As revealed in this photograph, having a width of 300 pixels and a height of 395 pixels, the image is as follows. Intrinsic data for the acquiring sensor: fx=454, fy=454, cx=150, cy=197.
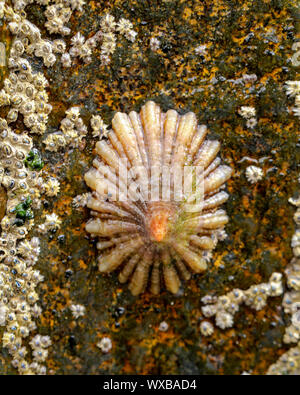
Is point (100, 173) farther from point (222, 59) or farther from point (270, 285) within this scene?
point (270, 285)

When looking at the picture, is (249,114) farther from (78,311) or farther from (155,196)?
(78,311)

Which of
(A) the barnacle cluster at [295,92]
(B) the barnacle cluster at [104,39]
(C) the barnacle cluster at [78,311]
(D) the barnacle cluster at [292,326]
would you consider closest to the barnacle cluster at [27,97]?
(B) the barnacle cluster at [104,39]

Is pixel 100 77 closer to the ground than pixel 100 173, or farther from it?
farther from it

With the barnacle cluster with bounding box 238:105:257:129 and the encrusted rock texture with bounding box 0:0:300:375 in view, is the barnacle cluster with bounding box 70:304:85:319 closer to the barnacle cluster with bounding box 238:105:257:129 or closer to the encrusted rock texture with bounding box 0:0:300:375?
the encrusted rock texture with bounding box 0:0:300:375

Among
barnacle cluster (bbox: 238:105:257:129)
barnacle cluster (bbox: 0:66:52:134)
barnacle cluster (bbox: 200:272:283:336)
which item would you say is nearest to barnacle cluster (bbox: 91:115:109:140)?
barnacle cluster (bbox: 0:66:52:134)

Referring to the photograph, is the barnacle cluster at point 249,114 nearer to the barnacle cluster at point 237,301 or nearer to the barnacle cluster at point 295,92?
the barnacle cluster at point 295,92
